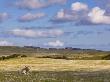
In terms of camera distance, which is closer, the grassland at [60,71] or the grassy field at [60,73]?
the grassy field at [60,73]

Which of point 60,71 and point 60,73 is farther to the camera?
point 60,71

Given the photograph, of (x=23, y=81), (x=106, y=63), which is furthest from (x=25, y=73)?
(x=106, y=63)

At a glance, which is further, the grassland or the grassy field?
the grassland

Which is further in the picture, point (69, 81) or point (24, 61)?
point (24, 61)

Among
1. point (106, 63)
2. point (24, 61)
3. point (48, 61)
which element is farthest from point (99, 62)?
point (24, 61)

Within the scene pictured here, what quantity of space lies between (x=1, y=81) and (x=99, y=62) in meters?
41.9

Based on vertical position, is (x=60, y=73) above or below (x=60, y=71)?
below

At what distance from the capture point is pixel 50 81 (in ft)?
123

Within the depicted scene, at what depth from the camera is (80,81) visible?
37.5 meters

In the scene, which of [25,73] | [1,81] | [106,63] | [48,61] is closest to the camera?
[1,81]

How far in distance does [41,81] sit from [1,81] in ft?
12.1

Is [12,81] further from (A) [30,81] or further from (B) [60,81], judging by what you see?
(B) [60,81]

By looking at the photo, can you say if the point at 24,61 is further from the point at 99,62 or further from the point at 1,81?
the point at 1,81

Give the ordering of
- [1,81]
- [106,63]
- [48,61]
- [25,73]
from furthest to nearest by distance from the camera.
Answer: [48,61], [106,63], [25,73], [1,81]
